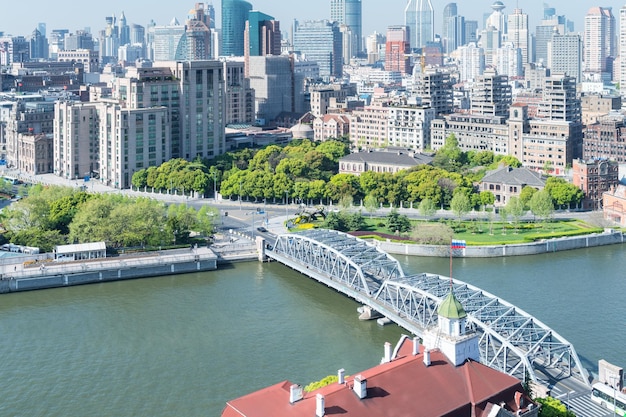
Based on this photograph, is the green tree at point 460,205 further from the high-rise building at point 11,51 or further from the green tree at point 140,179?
the high-rise building at point 11,51

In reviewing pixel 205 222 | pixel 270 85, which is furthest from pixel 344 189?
pixel 270 85

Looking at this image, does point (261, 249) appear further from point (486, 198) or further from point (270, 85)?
point (270, 85)

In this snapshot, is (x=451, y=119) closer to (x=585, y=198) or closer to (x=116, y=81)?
(x=585, y=198)

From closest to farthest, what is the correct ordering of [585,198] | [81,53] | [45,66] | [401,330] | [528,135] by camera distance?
[401,330]
[585,198]
[528,135]
[45,66]
[81,53]

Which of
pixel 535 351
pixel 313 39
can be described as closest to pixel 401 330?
pixel 535 351

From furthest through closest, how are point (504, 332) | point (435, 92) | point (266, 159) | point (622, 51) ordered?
point (622, 51) → point (435, 92) → point (266, 159) → point (504, 332)

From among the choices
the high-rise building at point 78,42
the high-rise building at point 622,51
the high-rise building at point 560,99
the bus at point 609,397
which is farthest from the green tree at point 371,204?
the high-rise building at point 78,42

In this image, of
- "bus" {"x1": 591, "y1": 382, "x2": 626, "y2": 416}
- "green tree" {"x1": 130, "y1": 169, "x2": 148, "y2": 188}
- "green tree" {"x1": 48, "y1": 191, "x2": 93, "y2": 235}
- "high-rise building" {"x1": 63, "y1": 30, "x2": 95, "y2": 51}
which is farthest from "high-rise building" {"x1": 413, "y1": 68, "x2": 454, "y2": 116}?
"high-rise building" {"x1": 63, "y1": 30, "x2": 95, "y2": 51}
